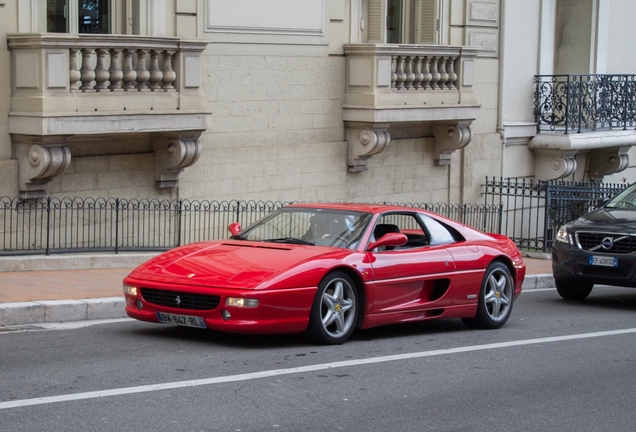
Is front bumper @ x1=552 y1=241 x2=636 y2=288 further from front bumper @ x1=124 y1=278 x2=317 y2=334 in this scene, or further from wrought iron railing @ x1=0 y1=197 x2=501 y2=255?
front bumper @ x1=124 y1=278 x2=317 y2=334

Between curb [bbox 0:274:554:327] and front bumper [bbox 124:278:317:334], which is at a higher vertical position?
front bumper [bbox 124:278:317:334]

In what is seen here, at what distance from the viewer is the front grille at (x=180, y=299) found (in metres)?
9.30

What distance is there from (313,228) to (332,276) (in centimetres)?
100

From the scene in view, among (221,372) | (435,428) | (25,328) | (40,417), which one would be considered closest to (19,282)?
(25,328)

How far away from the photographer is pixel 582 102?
2355 cm

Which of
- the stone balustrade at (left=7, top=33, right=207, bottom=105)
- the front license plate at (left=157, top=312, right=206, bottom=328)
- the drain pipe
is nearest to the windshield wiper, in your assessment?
the front license plate at (left=157, top=312, right=206, bottom=328)

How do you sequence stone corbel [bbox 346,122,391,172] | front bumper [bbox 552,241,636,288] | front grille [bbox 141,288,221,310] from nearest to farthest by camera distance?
front grille [bbox 141,288,221,310]
front bumper [bbox 552,241,636,288]
stone corbel [bbox 346,122,391,172]

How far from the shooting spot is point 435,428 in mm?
7117

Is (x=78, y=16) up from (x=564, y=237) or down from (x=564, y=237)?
up

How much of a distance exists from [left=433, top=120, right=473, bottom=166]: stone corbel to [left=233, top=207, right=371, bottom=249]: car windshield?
34.4ft

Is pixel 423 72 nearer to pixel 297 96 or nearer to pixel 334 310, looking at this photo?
pixel 297 96

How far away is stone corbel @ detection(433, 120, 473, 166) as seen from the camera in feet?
69.1

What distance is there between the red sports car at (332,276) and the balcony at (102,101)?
442cm

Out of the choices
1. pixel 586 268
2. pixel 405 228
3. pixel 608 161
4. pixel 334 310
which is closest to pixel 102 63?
pixel 405 228
